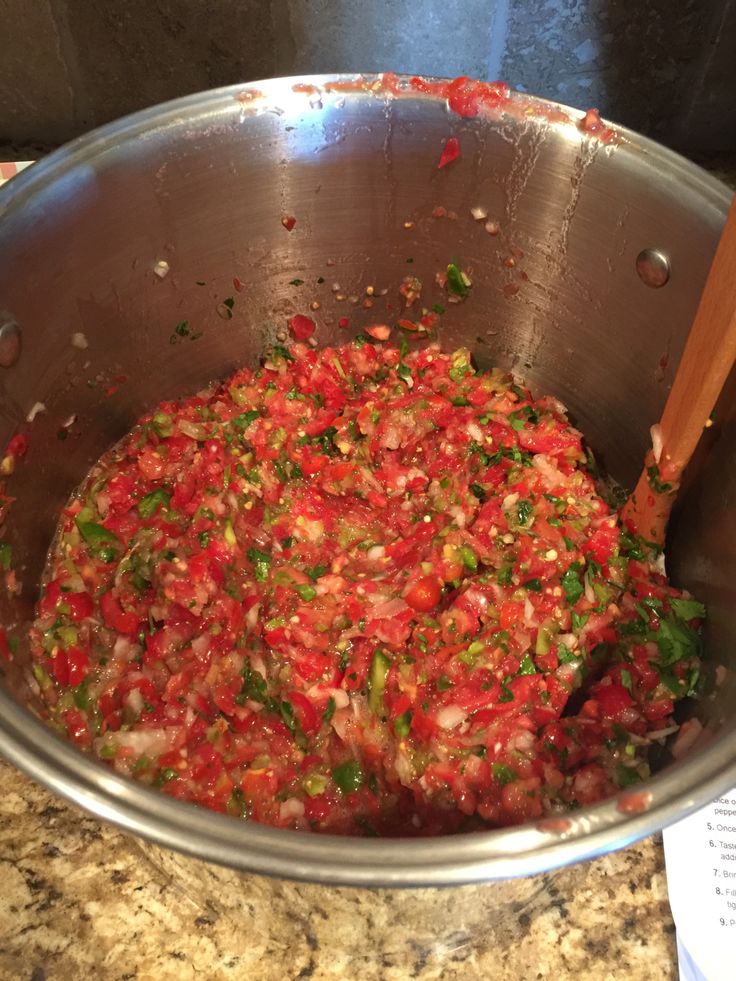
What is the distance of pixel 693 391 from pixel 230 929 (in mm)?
1377

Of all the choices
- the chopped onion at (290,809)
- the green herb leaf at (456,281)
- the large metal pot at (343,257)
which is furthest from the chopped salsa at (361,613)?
the green herb leaf at (456,281)

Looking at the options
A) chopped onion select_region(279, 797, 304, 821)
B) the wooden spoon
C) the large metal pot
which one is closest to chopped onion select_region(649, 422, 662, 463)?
the wooden spoon

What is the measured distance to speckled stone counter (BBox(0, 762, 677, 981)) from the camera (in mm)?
1434

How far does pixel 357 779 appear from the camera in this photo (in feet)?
5.09

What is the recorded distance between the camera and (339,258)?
207 centimetres

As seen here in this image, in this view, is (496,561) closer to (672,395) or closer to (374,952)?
(672,395)

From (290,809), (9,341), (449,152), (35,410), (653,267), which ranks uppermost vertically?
(449,152)

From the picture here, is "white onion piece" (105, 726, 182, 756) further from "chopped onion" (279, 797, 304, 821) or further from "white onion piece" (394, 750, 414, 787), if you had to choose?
"white onion piece" (394, 750, 414, 787)

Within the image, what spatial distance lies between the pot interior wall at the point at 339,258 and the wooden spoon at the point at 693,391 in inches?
3.2

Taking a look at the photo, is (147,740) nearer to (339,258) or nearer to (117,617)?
(117,617)

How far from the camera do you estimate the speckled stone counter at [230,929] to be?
4.70ft

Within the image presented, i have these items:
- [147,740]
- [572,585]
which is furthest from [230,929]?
[572,585]

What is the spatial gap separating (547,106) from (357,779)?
151 cm

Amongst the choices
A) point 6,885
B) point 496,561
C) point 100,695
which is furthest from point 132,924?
point 496,561
